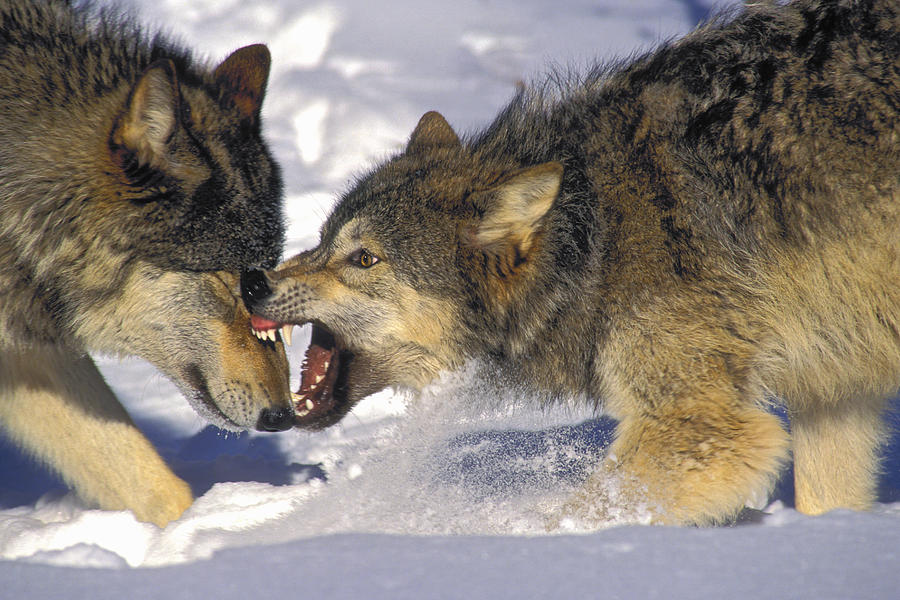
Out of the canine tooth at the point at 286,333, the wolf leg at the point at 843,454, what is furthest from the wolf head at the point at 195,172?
the wolf leg at the point at 843,454

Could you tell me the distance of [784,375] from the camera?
2955mm

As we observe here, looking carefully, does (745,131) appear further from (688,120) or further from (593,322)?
(593,322)

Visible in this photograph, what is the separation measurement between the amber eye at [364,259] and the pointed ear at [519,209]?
436mm

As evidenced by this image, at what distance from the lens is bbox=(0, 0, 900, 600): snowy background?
5.77 ft

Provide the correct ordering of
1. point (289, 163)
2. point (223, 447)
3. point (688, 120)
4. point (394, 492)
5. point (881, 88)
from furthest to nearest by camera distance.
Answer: point (289, 163)
point (223, 447)
point (394, 492)
point (688, 120)
point (881, 88)

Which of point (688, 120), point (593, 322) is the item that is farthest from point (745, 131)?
point (593, 322)

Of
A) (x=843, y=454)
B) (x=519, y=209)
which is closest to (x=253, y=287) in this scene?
(x=519, y=209)

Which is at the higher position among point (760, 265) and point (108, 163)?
point (108, 163)

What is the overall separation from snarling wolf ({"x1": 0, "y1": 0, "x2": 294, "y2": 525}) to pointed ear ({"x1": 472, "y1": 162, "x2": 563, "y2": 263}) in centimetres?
89

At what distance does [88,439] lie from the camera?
3574mm

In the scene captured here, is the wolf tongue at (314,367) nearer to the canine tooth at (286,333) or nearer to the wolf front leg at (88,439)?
the canine tooth at (286,333)

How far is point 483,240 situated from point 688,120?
0.93 m

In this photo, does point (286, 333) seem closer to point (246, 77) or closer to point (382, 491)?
point (382, 491)

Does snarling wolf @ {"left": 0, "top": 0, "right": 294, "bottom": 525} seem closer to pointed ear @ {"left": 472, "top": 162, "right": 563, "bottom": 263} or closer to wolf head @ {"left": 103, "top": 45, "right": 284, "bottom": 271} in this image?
wolf head @ {"left": 103, "top": 45, "right": 284, "bottom": 271}
